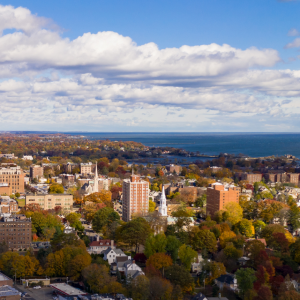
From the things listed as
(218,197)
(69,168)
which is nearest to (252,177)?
(69,168)

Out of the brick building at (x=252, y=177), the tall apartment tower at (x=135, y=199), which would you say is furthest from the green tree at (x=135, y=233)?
the brick building at (x=252, y=177)

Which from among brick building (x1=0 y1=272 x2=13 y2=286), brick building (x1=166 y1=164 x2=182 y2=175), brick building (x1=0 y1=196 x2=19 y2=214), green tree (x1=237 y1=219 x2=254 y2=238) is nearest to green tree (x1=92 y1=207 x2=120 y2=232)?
brick building (x1=0 y1=196 x2=19 y2=214)

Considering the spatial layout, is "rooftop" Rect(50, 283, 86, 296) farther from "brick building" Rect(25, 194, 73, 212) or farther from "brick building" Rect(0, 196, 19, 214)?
"brick building" Rect(25, 194, 73, 212)

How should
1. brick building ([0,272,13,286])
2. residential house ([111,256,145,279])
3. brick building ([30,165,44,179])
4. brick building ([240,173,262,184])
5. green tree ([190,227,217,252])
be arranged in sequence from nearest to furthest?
1. brick building ([0,272,13,286])
2. residential house ([111,256,145,279])
3. green tree ([190,227,217,252])
4. brick building ([30,165,44,179])
5. brick building ([240,173,262,184])

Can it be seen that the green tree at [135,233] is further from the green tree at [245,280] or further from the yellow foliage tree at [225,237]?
the green tree at [245,280]

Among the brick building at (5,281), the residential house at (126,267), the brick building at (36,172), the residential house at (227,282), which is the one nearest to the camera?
the brick building at (5,281)

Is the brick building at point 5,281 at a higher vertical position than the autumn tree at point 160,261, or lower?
lower
